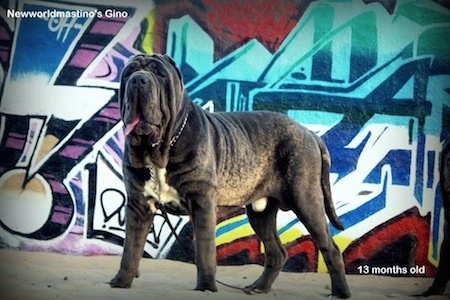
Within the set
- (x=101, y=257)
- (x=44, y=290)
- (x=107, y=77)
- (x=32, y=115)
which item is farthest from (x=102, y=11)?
(x=44, y=290)

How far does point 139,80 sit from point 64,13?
→ 10.3 feet

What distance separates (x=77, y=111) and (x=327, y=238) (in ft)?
10.6

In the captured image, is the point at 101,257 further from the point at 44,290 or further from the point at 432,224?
the point at 432,224

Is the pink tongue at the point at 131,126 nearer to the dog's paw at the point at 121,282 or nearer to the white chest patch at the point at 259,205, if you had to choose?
the dog's paw at the point at 121,282

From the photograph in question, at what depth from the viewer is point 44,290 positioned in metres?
6.71

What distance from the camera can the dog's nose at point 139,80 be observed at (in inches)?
232

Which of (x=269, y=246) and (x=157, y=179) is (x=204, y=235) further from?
(x=269, y=246)

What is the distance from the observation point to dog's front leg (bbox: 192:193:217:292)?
623 cm

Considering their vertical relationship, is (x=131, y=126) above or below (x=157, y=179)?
above

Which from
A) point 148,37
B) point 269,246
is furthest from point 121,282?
point 148,37

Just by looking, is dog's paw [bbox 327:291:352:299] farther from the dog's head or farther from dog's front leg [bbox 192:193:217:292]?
the dog's head

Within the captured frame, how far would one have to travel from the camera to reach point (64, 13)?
28.6ft

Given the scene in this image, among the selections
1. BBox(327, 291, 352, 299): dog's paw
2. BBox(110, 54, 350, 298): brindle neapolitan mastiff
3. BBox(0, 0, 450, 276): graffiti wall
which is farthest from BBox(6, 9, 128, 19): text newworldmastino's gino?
BBox(327, 291, 352, 299): dog's paw

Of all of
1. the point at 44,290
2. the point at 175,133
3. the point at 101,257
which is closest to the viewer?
the point at 175,133
